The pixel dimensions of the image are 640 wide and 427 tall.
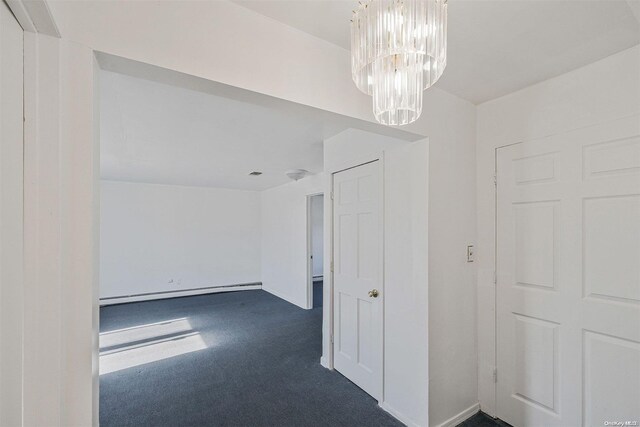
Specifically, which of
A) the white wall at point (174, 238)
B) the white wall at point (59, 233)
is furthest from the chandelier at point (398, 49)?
the white wall at point (174, 238)

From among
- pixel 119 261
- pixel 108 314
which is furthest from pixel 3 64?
pixel 119 261

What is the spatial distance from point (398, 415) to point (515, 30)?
8.28 feet

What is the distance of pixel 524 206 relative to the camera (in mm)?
1971

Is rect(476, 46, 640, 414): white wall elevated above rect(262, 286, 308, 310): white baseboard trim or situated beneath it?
elevated above

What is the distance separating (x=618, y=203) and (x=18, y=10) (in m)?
2.59

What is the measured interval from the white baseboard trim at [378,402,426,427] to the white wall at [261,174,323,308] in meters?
2.83

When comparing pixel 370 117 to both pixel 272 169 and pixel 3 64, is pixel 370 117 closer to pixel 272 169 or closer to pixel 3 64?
pixel 3 64

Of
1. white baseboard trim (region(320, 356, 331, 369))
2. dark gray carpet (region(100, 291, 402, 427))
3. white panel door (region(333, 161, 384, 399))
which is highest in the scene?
white panel door (region(333, 161, 384, 399))

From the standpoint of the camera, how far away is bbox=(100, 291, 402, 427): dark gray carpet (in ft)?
7.17

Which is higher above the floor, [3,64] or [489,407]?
[3,64]

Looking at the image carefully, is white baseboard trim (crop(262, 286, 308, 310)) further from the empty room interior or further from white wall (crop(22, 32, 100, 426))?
white wall (crop(22, 32, 100, 426))

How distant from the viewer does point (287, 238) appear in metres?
5.69

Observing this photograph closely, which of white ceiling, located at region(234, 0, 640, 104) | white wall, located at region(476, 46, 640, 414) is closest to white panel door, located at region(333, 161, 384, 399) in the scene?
white wall, located at region(476, 46, 640, 414)

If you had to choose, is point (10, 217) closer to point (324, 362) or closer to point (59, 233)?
point (59, 233)
